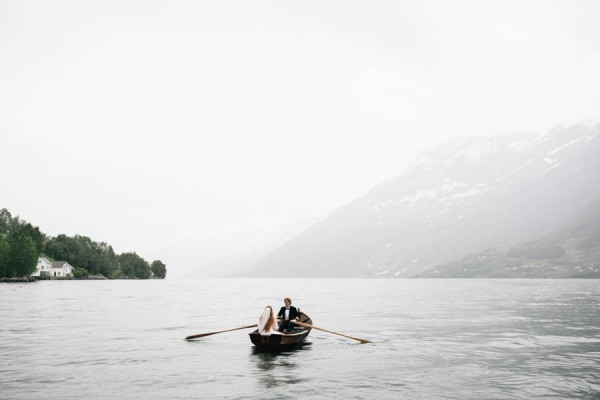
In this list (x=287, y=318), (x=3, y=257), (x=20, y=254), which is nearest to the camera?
(x=287, y=318)

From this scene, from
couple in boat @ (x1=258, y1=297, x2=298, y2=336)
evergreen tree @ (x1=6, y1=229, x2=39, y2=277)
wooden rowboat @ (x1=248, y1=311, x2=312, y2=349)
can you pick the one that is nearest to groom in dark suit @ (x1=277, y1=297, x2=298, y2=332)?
couple in boat @ (x1=258, y1=297, x2=298, y2=336)

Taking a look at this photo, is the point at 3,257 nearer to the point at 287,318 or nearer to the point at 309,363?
the point at 287,318

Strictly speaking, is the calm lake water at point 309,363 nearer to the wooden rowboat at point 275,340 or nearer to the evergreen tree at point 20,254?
the wooden rowboat at point 275,340

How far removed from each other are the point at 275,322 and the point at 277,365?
245 inches

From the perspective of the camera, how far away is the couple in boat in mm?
36872

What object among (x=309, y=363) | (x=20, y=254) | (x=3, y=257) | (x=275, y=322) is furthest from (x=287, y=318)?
(x=3, y=257)

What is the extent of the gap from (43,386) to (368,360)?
751 inches

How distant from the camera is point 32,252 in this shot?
18288 cm

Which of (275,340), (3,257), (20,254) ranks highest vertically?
(20,254)

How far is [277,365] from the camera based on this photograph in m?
32.5

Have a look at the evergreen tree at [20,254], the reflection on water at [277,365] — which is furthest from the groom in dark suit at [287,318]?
the evergreen tree at [20,254]

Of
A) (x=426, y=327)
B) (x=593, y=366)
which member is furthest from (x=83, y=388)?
(x=426, y=327)

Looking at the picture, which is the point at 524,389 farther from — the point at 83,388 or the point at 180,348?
the point at 180,348

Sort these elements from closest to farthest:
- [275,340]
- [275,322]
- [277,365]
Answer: [277,365] → [275,340] → [275,322]
